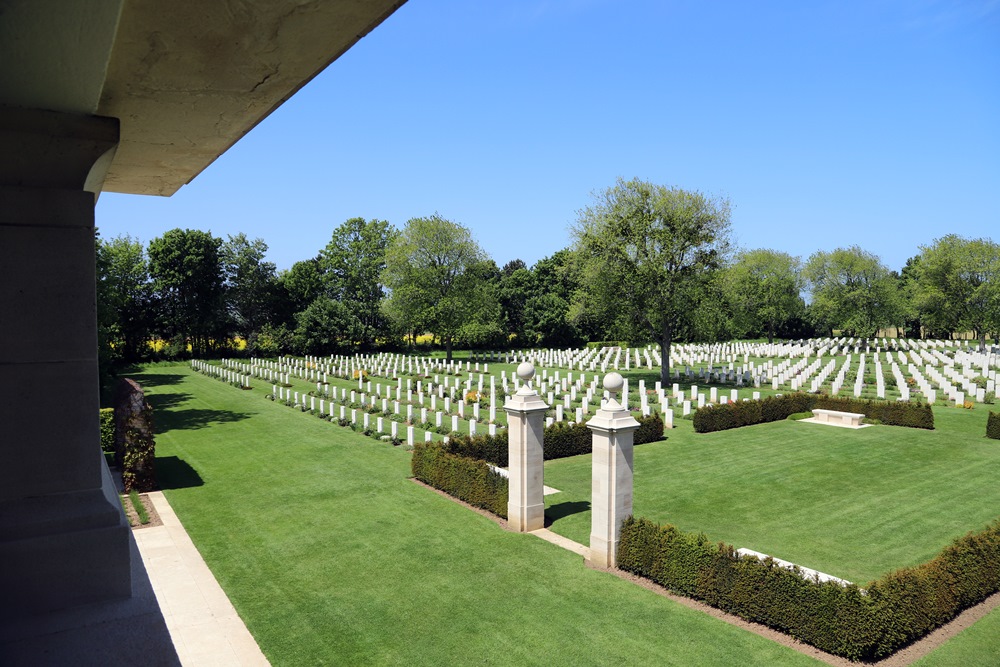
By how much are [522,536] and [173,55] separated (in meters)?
9.93

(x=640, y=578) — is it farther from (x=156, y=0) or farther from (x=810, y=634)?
(x=156, y=0)

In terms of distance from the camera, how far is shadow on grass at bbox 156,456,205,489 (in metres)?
14.5

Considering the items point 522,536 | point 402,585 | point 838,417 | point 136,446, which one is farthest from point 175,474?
point 838,417

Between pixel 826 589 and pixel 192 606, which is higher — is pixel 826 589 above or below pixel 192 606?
above

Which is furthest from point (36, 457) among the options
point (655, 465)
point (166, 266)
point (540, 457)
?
point (166, 266)

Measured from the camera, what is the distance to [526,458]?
11109mm

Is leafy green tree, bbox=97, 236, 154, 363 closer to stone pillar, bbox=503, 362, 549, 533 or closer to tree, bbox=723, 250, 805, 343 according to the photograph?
stone pillar, bbox=503, 362, 549, 533

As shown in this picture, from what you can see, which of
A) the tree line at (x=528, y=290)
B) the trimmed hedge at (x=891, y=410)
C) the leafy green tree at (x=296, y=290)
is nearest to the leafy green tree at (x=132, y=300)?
the tree line at (x=528, y=290)

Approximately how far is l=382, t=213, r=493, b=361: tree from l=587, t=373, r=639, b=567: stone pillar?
37.8 m

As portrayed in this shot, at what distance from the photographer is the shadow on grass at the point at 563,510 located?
39.1 feet

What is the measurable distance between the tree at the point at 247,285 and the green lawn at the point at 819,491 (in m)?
46.0

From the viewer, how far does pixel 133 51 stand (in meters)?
2.23

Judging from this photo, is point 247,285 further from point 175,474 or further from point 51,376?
point 51,376

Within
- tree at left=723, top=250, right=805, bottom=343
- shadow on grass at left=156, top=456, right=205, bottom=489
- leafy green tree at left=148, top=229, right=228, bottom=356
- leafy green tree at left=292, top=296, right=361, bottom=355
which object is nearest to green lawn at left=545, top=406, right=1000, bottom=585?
shadow on grass at left=156, top=456, right=205, bottom=489
